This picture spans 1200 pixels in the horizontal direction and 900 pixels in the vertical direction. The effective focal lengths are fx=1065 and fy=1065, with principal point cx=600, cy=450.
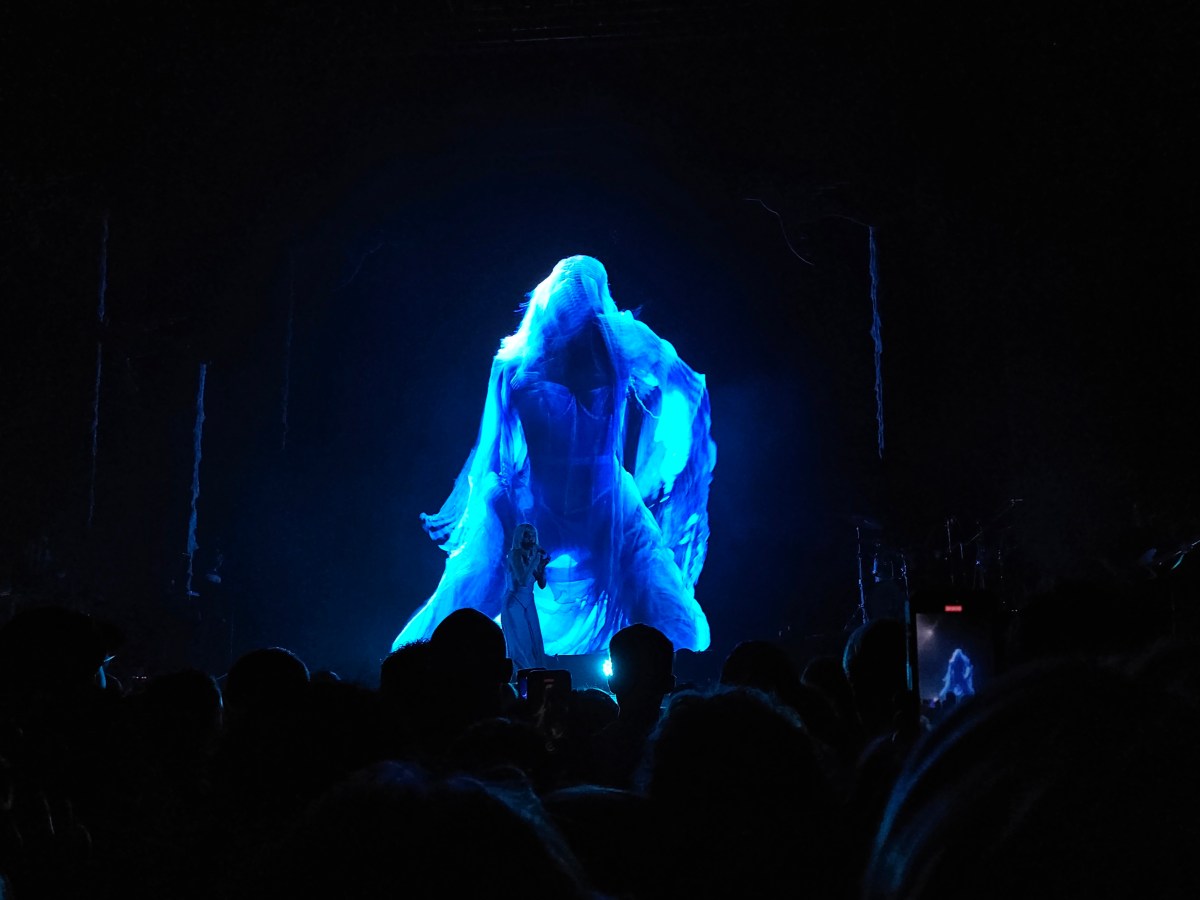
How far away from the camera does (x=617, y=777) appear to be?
2.44 m

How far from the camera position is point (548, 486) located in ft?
30.8

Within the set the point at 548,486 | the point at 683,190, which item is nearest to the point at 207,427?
the point at 548,486

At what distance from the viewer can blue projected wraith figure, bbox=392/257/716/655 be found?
9.06m

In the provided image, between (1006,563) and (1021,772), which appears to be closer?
(1021,772)

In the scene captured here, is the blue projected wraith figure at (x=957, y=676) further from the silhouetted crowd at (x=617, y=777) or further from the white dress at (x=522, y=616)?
the white dress at (x=522, y=616)

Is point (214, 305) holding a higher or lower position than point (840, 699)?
higher

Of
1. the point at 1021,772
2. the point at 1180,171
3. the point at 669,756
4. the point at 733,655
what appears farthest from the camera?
the point at 1180,171

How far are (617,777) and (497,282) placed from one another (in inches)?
355

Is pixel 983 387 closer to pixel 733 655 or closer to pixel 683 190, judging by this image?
pixel 683 190

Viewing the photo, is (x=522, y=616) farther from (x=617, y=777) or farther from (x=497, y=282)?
(x=617, y=777)

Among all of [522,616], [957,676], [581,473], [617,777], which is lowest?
[522,616]

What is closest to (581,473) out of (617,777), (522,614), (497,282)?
(522,614)

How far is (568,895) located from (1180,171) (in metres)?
8.67

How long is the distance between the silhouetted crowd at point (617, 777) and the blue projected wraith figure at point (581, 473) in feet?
18.5
